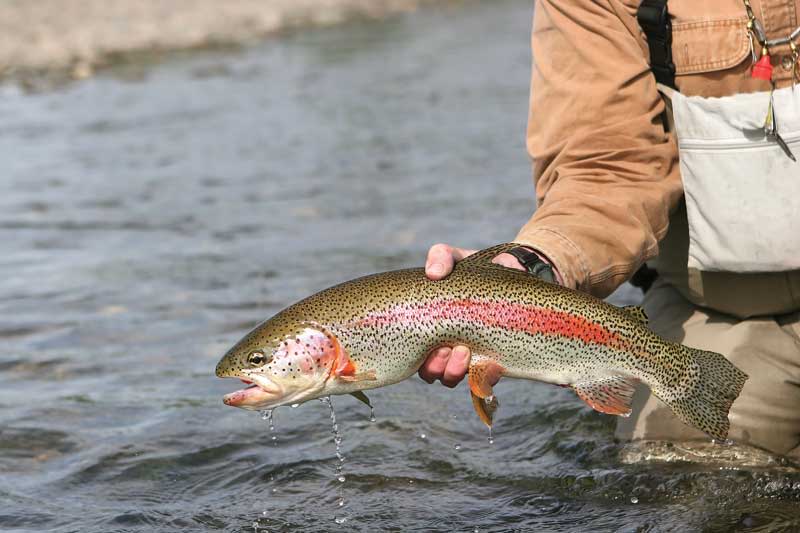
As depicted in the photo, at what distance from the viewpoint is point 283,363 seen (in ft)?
10.2

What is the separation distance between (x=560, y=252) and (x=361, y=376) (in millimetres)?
803

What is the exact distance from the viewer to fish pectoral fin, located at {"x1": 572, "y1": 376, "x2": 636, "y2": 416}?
3.39m

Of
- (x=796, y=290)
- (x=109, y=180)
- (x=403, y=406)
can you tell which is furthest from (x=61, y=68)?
(x=796, y=290)

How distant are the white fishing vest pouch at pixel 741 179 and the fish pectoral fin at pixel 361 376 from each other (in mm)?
1384

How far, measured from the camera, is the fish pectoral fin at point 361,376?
315cm

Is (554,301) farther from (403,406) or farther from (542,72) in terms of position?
(403,406)

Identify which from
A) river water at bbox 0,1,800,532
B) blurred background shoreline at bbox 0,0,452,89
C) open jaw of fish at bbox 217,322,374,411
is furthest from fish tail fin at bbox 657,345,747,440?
blurred background shoreline at bbox 0,0,452,89

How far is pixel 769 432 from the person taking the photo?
166 inches

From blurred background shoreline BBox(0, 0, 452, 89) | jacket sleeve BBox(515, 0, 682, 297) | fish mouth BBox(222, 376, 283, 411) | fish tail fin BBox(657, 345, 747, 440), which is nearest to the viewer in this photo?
fish mouth BBox(222, 376, 283, 411)

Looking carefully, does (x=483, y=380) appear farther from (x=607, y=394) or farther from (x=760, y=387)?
(x=760, y=387)

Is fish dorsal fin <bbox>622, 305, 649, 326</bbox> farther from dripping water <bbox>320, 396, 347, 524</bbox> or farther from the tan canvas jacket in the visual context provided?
dripping water <bbox>320, 396, 347, 524</bbox>

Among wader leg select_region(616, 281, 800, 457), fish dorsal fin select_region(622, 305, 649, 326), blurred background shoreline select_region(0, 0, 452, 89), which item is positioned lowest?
wader leg select_region(616, 281, 800, 457)

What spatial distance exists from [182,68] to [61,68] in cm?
156

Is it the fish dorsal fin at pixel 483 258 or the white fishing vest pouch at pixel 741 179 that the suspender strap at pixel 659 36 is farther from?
the fish dorsal fin at pixel 483 258
